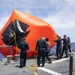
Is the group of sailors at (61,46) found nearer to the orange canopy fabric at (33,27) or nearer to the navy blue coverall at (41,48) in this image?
the orange canopy fabric at (33,27)

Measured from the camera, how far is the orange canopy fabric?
21.0 metres

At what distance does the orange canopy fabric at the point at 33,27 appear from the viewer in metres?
21.0

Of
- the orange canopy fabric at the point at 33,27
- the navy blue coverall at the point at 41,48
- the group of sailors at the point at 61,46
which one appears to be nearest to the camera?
the navy blue coverall at the point at 41,48

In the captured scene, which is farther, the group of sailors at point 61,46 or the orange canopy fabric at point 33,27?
the orange canopy fabric at point 33,27

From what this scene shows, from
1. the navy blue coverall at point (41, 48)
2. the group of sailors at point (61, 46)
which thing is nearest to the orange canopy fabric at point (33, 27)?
the group of sailors at point (61, 46)

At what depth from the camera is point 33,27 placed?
69.1 ft

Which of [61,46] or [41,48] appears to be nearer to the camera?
[41,48]

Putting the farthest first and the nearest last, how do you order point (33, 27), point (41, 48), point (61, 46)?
point (33, 27)
point (61, 46)
point (41, 48)

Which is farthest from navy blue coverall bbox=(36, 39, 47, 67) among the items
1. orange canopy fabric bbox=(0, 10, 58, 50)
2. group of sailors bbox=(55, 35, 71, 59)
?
orange canopy fabric bbox=(0, 10, 58, 50)

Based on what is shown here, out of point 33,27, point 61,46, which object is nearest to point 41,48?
point 61,46

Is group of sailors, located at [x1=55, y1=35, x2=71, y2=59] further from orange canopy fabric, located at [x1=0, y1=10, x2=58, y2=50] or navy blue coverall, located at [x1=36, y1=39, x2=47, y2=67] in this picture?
navy blue coverall, located at [x1=36, y1=39, x2=47, y2=67]

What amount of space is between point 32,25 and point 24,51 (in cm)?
539

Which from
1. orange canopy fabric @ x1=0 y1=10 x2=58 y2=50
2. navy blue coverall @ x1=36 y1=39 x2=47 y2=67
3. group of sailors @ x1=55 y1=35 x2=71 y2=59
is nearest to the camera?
navy blue coverall @ x1=36 y1=39 x2=47 y2=67

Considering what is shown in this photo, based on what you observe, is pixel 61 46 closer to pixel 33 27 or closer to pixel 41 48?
pixel 33 27
